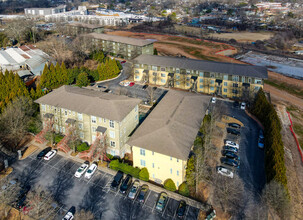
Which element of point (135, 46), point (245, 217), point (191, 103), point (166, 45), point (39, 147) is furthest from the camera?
point (166, 45)

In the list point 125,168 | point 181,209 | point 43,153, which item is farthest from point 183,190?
point 43,153

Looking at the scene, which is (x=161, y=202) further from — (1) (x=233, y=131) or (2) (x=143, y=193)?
(1) (x=233, y=131)

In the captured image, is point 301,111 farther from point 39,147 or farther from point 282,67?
point 39,147

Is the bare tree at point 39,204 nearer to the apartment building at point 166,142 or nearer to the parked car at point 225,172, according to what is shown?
the apartment building at point 166,142

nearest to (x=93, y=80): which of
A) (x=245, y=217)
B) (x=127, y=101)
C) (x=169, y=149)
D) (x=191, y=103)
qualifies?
(x=127, y=101)

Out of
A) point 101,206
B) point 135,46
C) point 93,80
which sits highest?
point 135,46

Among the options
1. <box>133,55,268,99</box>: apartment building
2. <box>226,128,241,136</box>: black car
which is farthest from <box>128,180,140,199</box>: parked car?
<box>133,55,268,99</box>: apartment building
